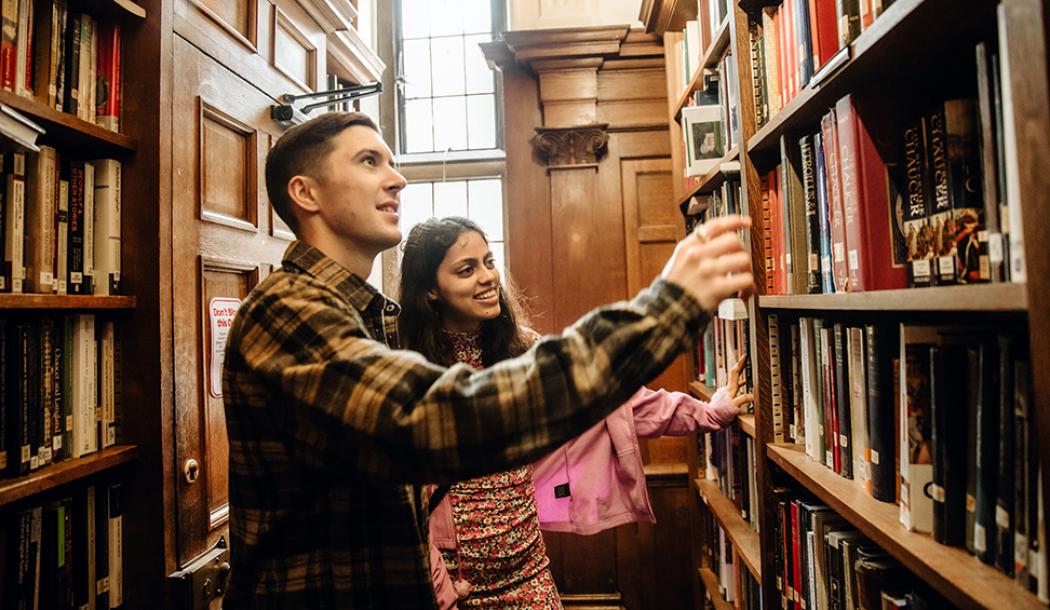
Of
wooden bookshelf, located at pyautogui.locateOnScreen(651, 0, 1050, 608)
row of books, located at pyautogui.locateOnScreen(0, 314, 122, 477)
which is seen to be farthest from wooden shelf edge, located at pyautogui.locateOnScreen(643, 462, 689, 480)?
row of books, located at pyautogui.locateOnScreen(0, 314, 122, 477)

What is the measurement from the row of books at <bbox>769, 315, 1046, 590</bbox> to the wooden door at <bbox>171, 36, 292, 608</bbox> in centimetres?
132

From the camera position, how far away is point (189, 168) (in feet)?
4.45

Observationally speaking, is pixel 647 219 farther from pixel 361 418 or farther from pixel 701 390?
pixel 361 418

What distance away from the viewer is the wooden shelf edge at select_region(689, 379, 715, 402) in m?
1.88

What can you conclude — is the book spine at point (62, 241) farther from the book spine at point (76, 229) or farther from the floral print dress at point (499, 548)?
the floral print dress at point (499, 548)

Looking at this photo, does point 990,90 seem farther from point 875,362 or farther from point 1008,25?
point 875,362

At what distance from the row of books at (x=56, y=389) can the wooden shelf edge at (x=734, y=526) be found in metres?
1.46

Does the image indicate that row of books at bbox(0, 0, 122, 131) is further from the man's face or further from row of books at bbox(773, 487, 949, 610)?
row of books at bbox(773, 487, 949, 610)

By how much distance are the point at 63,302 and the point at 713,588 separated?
1.97 meters

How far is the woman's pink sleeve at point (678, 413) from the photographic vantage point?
1.61m

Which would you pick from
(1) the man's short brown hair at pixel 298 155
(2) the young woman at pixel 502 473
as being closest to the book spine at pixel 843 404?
(2) the young woman at pixel 502 473

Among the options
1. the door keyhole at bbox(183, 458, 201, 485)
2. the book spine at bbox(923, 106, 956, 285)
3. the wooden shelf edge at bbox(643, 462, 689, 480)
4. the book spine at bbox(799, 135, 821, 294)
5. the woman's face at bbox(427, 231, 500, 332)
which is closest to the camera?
the book spine at bbox(923, 106, 956, 285)

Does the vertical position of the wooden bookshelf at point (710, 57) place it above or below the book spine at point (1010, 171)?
above

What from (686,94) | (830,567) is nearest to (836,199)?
(830,567)
